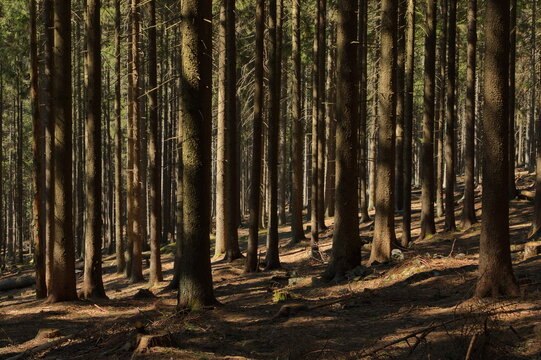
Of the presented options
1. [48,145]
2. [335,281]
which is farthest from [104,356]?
[48,145]

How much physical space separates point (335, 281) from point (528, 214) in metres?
11.0

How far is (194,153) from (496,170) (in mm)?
4667

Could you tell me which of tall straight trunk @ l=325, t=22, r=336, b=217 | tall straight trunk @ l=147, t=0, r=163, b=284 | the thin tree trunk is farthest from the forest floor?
tall straight trunk @ l=325, t=22, r=336, b=217

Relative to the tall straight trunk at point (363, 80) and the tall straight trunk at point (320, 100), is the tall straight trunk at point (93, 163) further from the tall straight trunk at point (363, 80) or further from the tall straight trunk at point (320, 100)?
the tall straight trunk at point (320, 100)

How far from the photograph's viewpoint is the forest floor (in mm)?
6461

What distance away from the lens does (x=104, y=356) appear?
7.11 m

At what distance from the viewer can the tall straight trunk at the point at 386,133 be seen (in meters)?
13.1

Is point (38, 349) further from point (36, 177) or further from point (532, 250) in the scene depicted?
point (532, 250)

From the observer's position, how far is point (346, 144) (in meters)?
12.3

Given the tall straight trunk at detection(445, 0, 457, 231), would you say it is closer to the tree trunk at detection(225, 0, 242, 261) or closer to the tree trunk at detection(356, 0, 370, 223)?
the tree trunk at detection(356, 0, 370, 223)

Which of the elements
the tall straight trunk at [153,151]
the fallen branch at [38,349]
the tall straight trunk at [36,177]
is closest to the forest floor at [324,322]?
the fallen branch at [38,349]

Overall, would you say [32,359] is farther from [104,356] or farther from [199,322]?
[199,322]

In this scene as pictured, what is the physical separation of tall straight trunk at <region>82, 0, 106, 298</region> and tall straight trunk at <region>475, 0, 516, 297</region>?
28.1ft

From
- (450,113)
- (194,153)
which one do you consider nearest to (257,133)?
(194,153)
